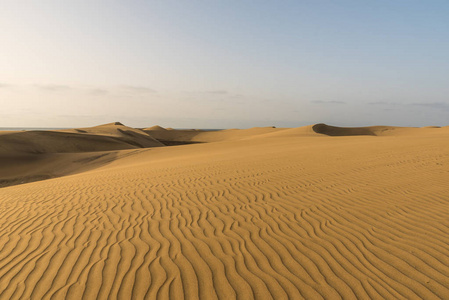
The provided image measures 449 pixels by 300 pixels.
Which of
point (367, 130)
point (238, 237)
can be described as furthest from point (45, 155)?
point (367, 130)

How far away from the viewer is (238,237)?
4832mm

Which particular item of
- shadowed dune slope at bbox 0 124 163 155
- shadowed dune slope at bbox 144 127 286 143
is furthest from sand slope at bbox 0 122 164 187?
shadowed dune slope at bbox 144 127 286 143

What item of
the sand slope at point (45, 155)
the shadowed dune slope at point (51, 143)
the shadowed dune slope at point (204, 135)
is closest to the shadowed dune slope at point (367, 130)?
the shadowed dune slope at point (204, 135)

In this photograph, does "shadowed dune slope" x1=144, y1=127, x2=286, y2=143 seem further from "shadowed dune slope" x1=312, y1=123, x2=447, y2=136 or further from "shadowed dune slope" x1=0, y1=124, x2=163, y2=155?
"shadowed dune slope" x1=0, y1=124, x2=163, y2=155

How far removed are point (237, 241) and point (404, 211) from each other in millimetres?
3225

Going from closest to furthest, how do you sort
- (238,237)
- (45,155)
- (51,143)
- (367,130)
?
(238,237)
(45,155)
(51,143)
(367,130)

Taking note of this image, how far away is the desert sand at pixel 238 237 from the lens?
3529 millimetres

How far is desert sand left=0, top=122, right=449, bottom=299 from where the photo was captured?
139 inches

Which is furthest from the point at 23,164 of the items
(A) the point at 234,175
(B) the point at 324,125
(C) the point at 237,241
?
(B) the point at 324,125

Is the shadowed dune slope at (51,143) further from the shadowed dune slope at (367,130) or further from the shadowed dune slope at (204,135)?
the shadowed dune slope at (367,130)

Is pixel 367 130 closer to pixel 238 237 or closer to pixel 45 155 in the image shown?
pixel 45 155

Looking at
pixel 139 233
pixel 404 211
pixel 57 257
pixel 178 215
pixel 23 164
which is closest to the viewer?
pixel 57 257

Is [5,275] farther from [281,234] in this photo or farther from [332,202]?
[332,202]

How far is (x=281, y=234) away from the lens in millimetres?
4867
